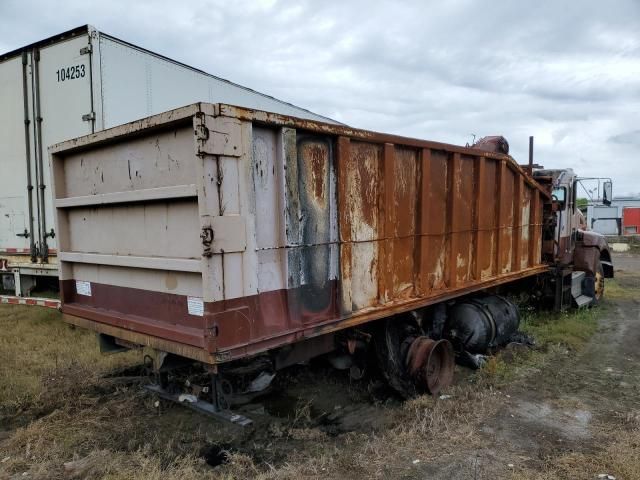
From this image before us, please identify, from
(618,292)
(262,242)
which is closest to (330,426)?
(262,242)

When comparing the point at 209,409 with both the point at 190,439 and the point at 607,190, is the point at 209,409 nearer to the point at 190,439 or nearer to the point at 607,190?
the point at 190,439

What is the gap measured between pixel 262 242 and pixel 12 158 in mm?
5914

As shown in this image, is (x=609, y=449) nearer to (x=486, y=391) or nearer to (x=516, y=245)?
(x=486, y=391)

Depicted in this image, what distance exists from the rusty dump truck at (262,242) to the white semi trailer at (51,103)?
92.1 inches

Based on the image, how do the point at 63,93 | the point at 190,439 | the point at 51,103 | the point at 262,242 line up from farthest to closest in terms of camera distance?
the point at 51,103 < the point at 63,93 < the point at 190,439 < the point at 262,242

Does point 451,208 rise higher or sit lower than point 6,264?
higher

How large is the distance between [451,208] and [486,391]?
1896mm

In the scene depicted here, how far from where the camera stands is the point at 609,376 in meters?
5.39

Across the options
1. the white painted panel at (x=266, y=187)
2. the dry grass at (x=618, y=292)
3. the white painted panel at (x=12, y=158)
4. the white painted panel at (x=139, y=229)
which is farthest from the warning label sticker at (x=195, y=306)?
the dry grass at (x=618, y=292)

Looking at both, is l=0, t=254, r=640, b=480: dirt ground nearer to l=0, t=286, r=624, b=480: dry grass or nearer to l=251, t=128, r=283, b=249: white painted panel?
l=0, t=286, r=624, b=480: dry grass

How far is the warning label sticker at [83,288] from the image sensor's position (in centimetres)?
418

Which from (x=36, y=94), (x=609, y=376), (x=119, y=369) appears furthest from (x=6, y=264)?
(x=609, y=376)

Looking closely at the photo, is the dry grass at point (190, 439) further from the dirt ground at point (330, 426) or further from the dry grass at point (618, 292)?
the dry grass at point (618, 292)

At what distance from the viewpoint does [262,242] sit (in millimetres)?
3115
